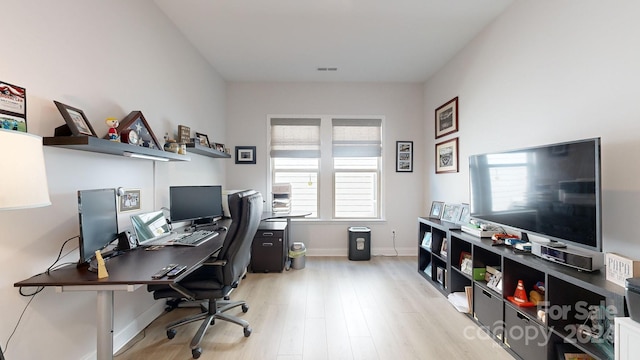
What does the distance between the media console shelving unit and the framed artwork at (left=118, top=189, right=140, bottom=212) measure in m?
2.92

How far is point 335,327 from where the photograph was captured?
2.20 meters

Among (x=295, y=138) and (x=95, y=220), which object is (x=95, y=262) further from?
(x=295, y=138)

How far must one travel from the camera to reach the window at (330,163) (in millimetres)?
4203

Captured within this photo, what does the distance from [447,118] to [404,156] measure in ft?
3.07

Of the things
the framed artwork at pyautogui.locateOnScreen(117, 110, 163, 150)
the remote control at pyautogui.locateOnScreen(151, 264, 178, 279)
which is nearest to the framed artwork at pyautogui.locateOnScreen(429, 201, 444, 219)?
the remote control at pyautogui.locateOnScreen(151, 264, 178, 279)

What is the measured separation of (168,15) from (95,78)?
1244mm

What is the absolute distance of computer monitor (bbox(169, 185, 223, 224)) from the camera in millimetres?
2518

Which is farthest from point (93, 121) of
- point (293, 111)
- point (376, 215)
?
point (376, 215)

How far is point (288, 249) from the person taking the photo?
3.73 m

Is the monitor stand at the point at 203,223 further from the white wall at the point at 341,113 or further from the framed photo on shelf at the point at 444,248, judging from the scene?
the framed photo on shelf at the point at 444,248

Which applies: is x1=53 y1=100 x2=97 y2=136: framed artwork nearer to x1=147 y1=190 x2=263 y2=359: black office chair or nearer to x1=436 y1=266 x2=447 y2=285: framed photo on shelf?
x1=147 y1=190 x2=263 y2=359: black office chair

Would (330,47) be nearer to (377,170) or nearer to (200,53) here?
(200,53)

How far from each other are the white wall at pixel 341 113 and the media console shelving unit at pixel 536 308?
172 centimetres

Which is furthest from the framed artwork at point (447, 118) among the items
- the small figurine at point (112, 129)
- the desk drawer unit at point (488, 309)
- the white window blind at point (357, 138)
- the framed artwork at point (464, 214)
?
the small figurine at point (112, 129)
